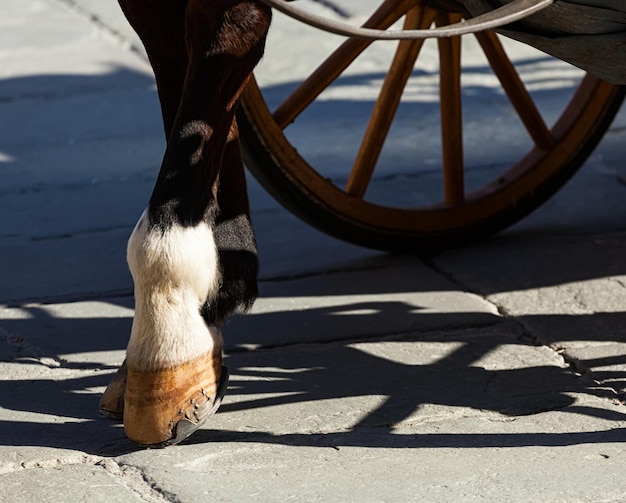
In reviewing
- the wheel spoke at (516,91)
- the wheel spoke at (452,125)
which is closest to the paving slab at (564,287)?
the wheel spoke at (452,125)

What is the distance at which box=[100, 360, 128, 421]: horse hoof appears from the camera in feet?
7.54

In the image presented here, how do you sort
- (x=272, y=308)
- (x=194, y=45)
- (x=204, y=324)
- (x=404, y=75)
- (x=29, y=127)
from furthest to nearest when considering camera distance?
(x=29, y=127)
(x=404, y=75)
(x=272, y=308)
(x=204, y=324)
(x=194, y=45)

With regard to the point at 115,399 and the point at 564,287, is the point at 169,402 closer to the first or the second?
the point at 115,399

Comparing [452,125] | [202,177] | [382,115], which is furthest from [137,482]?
[452,125]

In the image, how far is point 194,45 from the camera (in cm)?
205

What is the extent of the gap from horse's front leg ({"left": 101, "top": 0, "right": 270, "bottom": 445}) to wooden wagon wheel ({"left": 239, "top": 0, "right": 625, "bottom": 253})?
950 millimetres

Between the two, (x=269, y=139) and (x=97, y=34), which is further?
(x=97, y=34)

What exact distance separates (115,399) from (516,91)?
163cm

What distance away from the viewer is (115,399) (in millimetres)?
2305

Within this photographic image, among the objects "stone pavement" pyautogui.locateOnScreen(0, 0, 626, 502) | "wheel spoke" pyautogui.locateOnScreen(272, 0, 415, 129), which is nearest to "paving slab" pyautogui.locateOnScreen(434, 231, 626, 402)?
"stone pavement" pyautogui.locateOnScreen(0, 0, 626, 502)

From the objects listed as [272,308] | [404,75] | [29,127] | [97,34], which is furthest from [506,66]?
[97,34]

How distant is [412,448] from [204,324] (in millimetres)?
433

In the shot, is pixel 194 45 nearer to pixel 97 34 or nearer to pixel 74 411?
pixel 74 411

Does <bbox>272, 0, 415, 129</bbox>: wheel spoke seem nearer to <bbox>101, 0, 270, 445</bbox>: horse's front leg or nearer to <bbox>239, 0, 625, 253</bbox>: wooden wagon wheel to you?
<bbox>239, 0, 625, 253</bbox>: wooden wagon wheel
